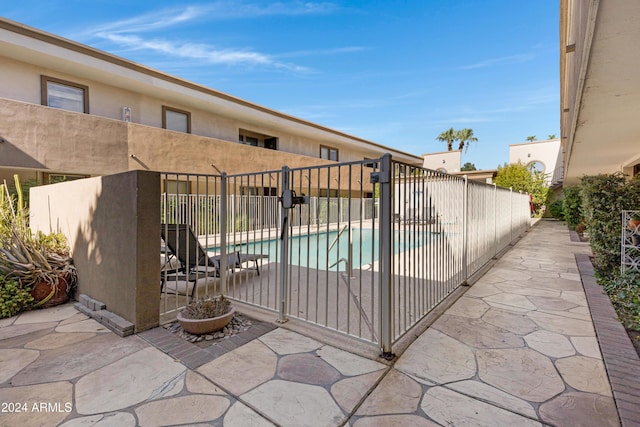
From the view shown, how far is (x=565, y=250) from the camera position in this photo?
8.30m

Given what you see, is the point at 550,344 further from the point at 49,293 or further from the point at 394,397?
the point at 49,293

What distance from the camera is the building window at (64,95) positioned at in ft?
28.5

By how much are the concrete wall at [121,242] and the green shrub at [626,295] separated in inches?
207

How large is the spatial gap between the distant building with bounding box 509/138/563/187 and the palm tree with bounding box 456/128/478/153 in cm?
1810

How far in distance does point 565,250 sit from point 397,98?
566 inches

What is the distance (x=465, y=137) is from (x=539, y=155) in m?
19.3

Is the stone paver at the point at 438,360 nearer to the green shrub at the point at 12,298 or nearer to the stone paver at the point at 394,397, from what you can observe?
the stone paver at the point at 394,397

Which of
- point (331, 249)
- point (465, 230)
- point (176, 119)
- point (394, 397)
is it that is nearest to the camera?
point (394, 397)

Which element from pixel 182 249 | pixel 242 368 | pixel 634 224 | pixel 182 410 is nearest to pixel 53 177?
pixel 182 249

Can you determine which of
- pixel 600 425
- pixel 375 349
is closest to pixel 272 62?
pixel 375 349

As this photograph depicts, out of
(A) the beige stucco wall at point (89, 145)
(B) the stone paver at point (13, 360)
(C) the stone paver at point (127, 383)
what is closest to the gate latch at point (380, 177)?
(C) the stone paver at point (127, 383)

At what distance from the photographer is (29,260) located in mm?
4047

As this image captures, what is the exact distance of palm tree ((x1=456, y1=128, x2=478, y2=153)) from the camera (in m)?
43.6

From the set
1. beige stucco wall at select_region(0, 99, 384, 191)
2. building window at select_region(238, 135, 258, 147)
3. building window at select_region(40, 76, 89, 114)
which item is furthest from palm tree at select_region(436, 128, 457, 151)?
building window at select_region(40, 76, 89, 114)
